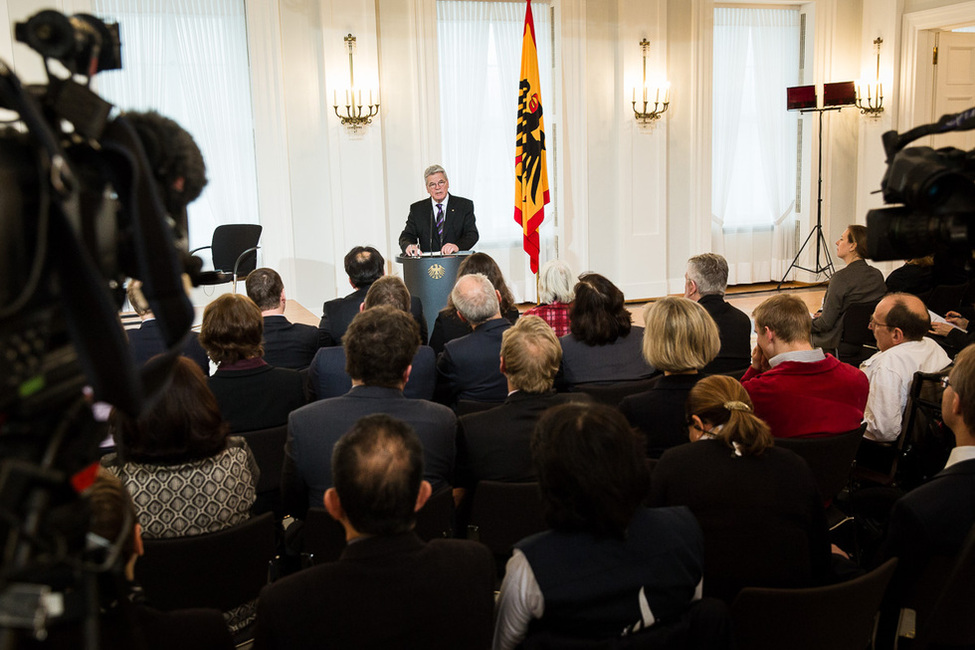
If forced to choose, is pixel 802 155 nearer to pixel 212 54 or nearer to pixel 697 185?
pixel 697 185

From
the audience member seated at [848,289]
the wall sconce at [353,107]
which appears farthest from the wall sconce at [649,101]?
the audience member seated at [848,289]

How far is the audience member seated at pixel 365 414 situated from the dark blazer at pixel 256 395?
0.51 meters

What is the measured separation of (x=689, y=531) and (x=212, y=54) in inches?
274

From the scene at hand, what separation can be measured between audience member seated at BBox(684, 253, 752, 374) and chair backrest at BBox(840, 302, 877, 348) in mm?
1243

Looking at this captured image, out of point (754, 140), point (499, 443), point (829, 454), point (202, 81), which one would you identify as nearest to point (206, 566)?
point (499, 443)

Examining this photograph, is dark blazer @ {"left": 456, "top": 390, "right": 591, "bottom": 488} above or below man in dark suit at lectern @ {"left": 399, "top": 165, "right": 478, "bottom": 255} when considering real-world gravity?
below

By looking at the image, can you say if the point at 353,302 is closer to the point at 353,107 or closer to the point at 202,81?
the point at 353,107

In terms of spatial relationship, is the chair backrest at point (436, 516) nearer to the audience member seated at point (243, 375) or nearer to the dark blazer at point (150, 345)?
the audience member seated at point (243, 375)

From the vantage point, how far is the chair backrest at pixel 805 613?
64.9 inches

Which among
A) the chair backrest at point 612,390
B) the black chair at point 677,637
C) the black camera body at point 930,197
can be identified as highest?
the black camera body at point 930,197

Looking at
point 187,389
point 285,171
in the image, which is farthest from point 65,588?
point 285,171

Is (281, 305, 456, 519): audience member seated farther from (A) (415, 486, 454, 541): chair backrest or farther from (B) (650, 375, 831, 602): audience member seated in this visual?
(B) (650, 375, 831, 602): audience member seated

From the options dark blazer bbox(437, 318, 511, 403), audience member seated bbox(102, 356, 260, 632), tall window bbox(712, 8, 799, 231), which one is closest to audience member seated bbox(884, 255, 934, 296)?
dark blazer bbox(437, 318, 511, 403)

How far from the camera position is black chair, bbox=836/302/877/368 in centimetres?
487
